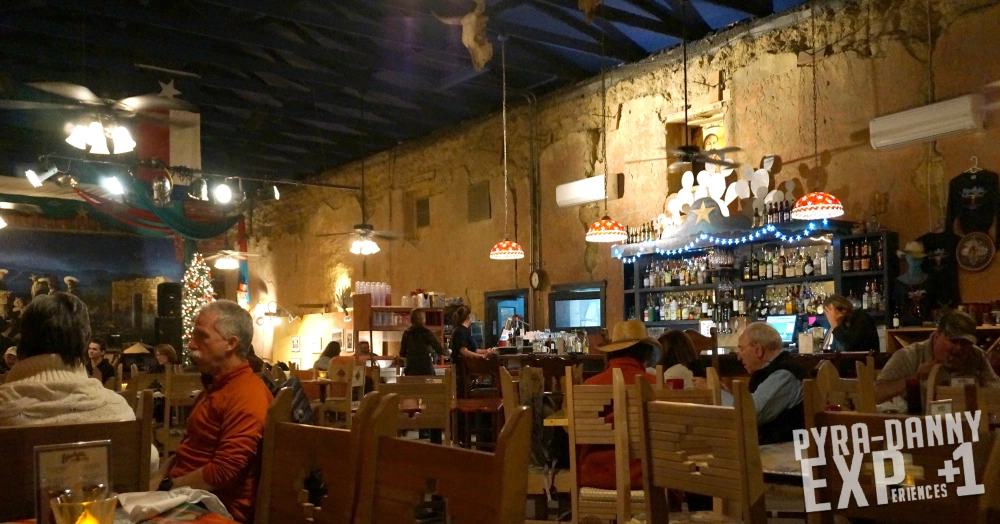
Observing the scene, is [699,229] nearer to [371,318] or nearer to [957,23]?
[957,23]

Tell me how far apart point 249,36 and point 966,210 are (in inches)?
300

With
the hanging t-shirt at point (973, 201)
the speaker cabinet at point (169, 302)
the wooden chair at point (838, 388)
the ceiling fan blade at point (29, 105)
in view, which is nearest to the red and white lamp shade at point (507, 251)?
the hanging t-shirt at point (973, 201)

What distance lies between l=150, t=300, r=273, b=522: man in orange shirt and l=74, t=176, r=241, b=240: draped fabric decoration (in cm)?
921

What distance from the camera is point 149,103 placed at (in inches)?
411

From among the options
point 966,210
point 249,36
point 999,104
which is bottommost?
point 966,210

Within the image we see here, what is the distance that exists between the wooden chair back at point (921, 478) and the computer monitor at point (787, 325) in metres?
6.63

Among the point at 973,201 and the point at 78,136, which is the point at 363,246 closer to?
the point at 78,136

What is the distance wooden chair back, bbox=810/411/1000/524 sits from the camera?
5.58 ft

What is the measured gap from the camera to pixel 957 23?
7512 millimetres

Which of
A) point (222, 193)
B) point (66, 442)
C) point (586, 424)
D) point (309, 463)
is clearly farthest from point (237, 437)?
point (222, 193)

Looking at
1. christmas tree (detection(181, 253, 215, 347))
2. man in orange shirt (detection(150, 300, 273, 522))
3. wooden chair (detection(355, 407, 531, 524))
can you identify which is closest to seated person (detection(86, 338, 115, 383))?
man in orange shirt (detection(150, 300, 273, 522))

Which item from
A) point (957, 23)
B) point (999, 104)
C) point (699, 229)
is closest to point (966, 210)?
point (999, 104)

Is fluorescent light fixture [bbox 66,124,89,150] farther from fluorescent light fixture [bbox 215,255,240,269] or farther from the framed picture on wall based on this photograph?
the framed picture on wall

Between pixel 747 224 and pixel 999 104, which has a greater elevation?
pixel 999 104
